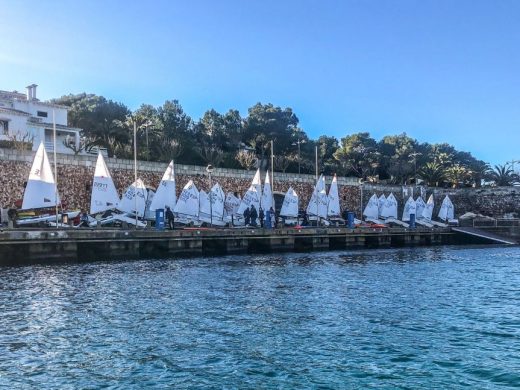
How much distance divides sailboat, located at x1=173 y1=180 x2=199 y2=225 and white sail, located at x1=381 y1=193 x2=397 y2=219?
26360 millimetres

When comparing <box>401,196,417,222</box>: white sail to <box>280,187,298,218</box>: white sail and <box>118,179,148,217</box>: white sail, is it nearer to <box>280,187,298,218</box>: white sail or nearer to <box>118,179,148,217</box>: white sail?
<box>280,187,298,218</box>: white sail

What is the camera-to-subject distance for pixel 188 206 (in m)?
40.9

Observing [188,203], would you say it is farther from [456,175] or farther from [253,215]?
[456,175]

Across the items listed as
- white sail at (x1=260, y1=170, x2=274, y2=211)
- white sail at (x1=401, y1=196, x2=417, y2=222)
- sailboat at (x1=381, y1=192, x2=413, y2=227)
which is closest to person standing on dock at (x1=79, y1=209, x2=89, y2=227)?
white sail at (x1=260, y1=170, x2=274, y2=211)

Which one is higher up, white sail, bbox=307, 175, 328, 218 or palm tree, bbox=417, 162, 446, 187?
palm tree, bbox=417, 162, 446, 187

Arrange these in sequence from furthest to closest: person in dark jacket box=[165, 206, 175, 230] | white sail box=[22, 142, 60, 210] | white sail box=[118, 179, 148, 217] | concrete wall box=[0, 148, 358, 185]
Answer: concrete wall box=[0, 148, 358, 185]
white sail box=[118, 179, 148, 217]
person in dark jacket box=[165, 206, 175, 230]
white sail box=[22, 142, 60, 210]

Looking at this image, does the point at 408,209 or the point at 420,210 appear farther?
the point at 420,210

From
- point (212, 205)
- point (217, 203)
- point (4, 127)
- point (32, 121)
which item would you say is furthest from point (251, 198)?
point (4, 127)

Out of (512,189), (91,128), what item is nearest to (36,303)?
(91,128)

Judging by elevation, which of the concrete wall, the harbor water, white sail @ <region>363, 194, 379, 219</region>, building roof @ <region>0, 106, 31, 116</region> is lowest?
the harbor water

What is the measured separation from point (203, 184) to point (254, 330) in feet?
124

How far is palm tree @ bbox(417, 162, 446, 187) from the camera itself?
75812mm

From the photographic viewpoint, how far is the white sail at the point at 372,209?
2330 inches

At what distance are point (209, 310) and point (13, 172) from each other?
2908 centimetres
